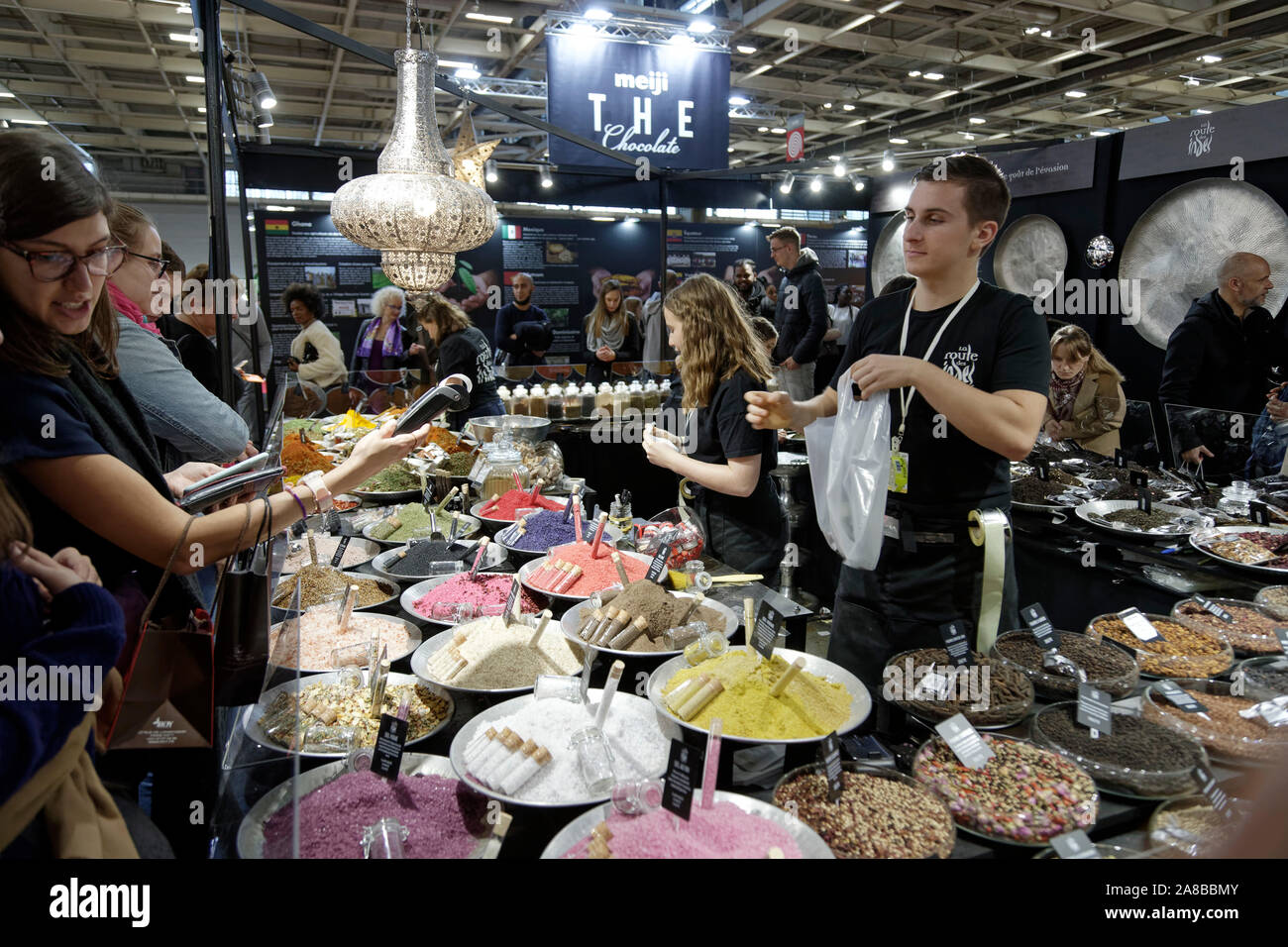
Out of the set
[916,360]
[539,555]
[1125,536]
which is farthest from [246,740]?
[1125,536]

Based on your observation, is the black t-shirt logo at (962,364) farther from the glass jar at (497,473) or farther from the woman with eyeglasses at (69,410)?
the glass jar at (497,473)

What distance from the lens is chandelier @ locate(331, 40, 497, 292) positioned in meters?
2.60

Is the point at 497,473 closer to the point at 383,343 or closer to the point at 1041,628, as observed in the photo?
the point at 1041,628

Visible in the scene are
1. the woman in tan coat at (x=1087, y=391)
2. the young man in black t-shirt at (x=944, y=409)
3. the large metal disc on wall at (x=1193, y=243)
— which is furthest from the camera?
the large metal disc on wall at (x=1193, y=243)

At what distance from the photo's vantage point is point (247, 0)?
2572mm

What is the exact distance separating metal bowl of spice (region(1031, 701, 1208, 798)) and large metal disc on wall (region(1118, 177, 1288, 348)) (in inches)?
194

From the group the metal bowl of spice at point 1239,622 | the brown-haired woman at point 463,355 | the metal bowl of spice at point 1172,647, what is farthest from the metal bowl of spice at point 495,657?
the brown-haired woman at point 463,355

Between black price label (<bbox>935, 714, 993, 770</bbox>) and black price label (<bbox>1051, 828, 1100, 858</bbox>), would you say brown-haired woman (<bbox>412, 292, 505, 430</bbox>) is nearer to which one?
black price label (<bbox>935, 714, 993, 770</bbox>)

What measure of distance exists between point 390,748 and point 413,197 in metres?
1.89

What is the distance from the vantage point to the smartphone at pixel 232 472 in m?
1.39

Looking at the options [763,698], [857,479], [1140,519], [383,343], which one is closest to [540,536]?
[857,479]

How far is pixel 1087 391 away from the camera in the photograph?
4914 mm

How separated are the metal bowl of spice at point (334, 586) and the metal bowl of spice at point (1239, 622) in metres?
2.21

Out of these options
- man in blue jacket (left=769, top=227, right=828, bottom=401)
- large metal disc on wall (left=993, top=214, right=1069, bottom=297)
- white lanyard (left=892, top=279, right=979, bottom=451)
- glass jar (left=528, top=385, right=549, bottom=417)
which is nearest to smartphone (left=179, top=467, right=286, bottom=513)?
white lanyard (left=892, top=279, right=979, bottom=451)
